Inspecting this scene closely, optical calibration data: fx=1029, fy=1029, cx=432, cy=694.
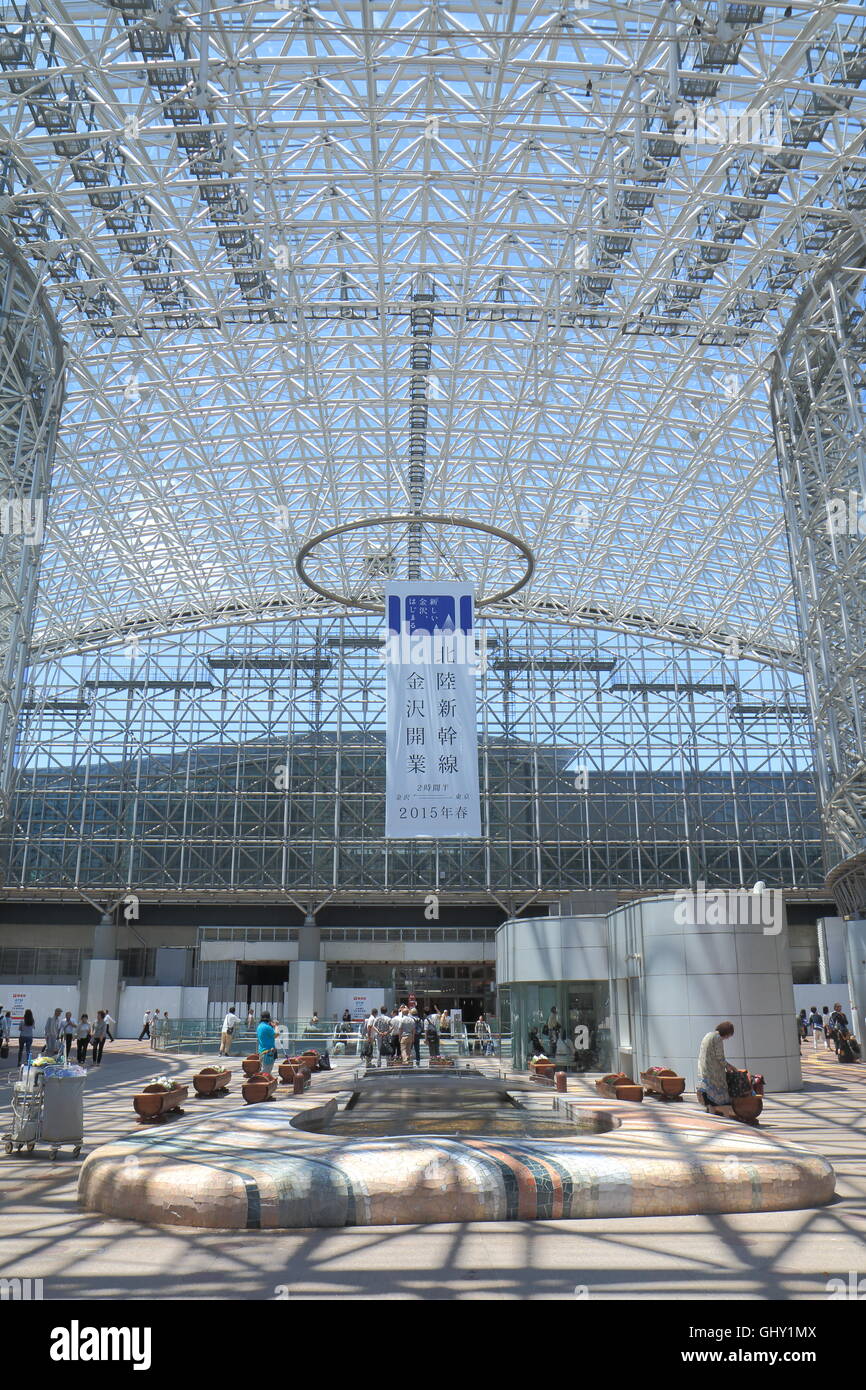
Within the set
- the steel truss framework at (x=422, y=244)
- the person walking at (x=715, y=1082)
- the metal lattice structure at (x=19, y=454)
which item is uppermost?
the steel truss framework at (x=422, y=244)

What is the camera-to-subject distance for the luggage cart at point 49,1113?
12.5 metres

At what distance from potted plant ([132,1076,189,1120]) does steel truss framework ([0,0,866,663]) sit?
60.2ft

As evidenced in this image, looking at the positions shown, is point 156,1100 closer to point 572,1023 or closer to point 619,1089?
point 619,1089

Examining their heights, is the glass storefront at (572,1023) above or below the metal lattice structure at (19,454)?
below

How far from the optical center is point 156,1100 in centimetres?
1420

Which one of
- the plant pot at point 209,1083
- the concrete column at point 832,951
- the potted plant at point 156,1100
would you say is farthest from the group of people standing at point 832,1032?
the potted plant at point 156,1100

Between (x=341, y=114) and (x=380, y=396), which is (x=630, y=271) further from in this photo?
(x=380, y=396)

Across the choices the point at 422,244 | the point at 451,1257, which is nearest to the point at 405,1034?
the point at 451,1257

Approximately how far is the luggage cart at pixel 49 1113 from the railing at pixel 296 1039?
52.8 feet

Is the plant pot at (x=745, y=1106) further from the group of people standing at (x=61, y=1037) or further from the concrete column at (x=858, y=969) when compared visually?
the concrete column at (x=858, y=969)

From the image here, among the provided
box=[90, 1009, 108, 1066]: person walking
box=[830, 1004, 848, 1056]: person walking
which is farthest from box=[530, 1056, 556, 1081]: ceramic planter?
box=[90, 1009, 108, 1066]: person walking

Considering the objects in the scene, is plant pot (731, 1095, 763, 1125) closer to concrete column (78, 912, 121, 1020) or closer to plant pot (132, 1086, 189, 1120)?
plant pot (132, 1086, 189, 1120)

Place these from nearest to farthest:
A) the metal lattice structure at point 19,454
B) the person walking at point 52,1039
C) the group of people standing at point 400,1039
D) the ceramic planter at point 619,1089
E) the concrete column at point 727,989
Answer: the ceramic planter at point 619,1089 < the concrete column at point 727,989 < the person walking at point 52,1039 < the group of people standing at point 400,1039 < the metal lattice structure at point 19,454

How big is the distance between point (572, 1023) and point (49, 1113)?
15056mm
